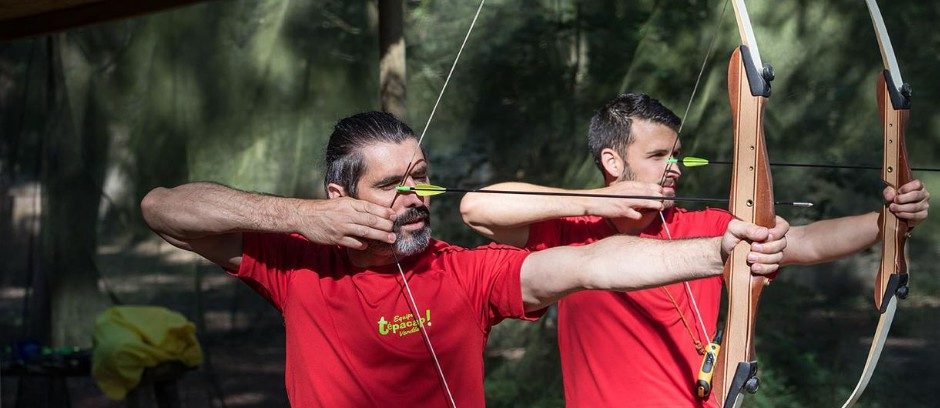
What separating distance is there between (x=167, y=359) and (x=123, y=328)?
21 centimetres

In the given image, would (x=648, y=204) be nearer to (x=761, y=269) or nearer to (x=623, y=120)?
(x=623, y=120)

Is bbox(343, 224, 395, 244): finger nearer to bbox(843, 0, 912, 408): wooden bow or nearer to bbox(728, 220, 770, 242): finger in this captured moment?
bbox(728, 220, 770, 242): finger

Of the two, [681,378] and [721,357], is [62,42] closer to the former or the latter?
[681,378]

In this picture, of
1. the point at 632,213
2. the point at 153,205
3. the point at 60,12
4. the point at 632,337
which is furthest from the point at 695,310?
the point at 60,12

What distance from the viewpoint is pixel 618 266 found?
201 cm

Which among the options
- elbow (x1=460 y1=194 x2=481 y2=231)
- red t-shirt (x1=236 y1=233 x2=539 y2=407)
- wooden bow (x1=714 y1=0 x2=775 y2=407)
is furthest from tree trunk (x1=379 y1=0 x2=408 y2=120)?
wooden bow (x1=714 y1=0 x2=775 y2=407)

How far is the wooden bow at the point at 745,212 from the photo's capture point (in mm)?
1899

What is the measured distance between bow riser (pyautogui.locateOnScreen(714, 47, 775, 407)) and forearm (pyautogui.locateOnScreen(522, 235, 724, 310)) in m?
0.05

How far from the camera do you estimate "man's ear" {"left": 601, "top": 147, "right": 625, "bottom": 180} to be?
9.34 feet

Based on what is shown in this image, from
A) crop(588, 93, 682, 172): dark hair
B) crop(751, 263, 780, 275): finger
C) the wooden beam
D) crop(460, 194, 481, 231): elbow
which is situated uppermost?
the wooden beam

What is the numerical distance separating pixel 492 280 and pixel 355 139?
412 millimetres

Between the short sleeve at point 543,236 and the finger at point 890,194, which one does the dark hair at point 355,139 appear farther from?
the finger at point 890,194

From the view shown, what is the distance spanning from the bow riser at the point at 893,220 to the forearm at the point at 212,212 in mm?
1294

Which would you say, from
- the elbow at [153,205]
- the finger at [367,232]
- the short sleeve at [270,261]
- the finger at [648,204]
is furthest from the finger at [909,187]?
the elbow at [153,205]
